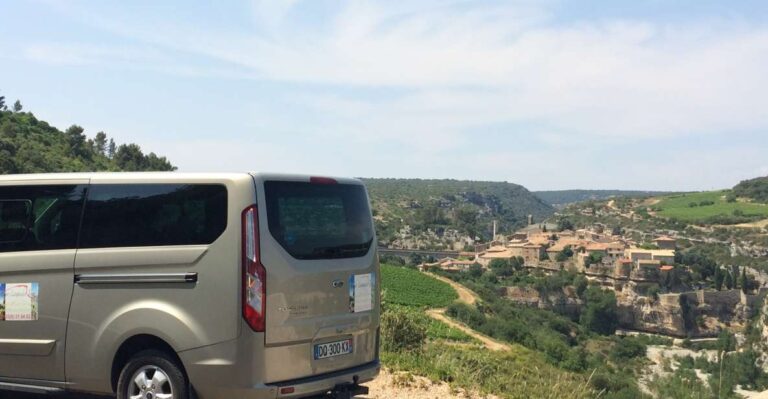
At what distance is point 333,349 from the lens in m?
4.91

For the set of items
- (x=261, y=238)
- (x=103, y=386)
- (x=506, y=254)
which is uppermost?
(x=261, y=238)

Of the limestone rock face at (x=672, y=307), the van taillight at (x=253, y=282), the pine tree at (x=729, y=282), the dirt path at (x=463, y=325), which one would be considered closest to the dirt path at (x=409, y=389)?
the van taillight at (x=253, y=282)

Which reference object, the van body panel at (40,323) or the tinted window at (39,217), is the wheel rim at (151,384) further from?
the tinted window at (39,217)

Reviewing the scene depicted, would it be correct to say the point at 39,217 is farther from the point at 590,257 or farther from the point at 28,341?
the point at 590,257

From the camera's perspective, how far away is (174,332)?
14.7 ft

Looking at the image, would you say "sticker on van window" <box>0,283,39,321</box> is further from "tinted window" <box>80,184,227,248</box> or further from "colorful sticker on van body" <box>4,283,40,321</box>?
"tinted window" <box>80,184,227,248</box>

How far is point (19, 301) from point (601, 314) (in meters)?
78.8

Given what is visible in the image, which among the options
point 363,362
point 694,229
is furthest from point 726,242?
point 363,362

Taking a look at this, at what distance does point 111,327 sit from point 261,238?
51.2 inches

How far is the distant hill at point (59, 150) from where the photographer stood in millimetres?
47906

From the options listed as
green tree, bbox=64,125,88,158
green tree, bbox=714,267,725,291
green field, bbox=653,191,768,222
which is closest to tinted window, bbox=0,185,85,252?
green tree, bbox=64,125,88,158

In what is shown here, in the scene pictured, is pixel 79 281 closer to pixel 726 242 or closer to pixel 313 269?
pixel 313 269

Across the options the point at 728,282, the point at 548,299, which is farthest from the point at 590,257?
the point at 548,299

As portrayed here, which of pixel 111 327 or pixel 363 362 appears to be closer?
pixel 111 327
